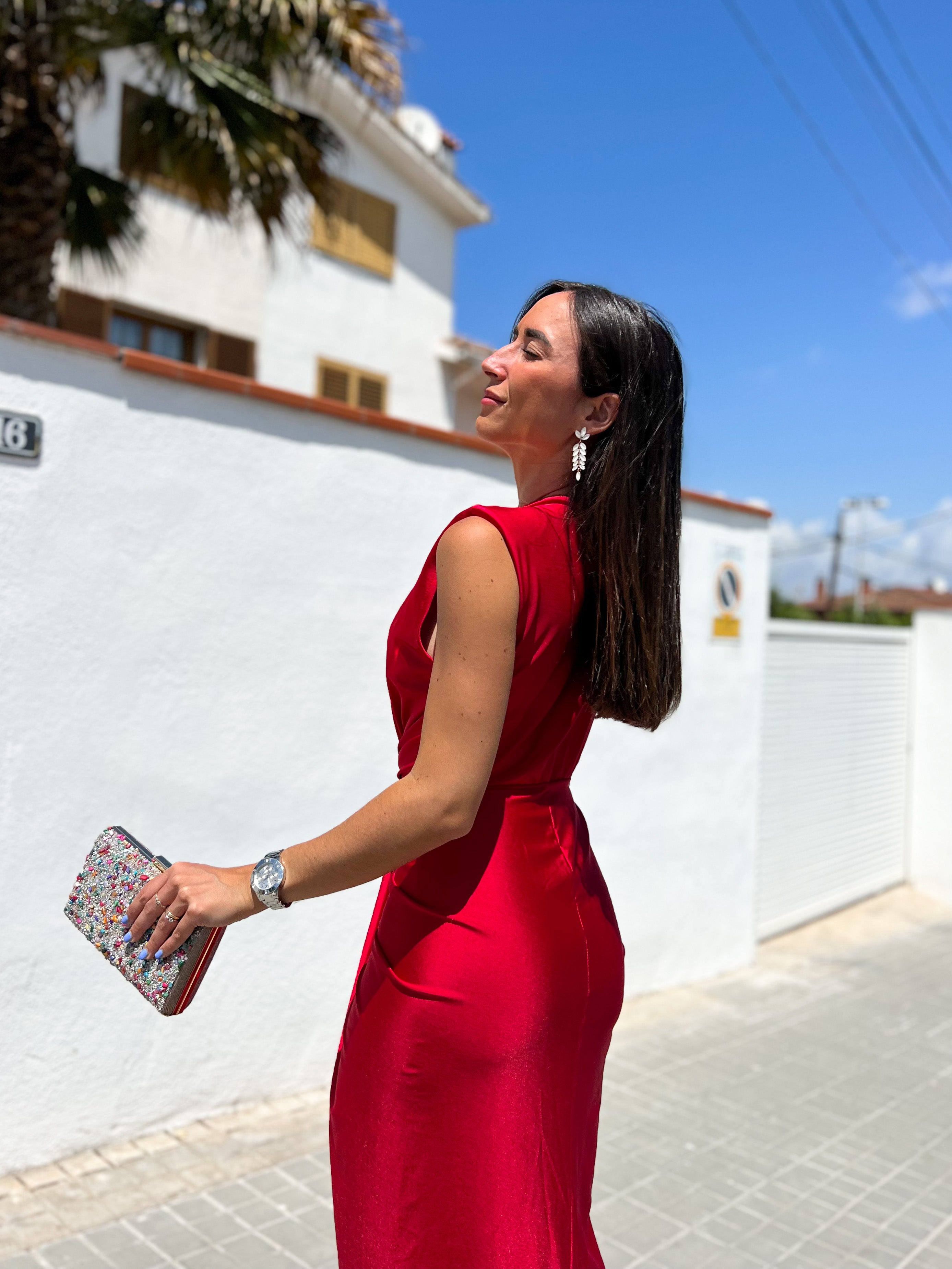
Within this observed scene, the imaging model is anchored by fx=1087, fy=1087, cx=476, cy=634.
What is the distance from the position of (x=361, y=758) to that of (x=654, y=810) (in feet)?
6.73

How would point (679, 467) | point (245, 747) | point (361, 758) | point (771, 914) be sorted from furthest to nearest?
point (771, 914), point (361, 758), point (245, 747), point (679, 467)

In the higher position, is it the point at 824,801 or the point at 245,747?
the point at 245,747

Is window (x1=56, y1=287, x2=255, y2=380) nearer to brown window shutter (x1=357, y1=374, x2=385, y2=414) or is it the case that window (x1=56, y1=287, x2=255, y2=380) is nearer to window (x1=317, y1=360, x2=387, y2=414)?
window (x1=317, y1=360, x2=387, y2=414)

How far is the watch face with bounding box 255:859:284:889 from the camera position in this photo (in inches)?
56.3

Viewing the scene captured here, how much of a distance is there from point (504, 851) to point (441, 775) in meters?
0.21

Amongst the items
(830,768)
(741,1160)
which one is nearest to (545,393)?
(741,1160)

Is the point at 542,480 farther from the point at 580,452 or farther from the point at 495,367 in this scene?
the point at 495,367

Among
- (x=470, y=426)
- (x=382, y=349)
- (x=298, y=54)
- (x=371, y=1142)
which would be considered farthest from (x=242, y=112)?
(x=470, y=426)

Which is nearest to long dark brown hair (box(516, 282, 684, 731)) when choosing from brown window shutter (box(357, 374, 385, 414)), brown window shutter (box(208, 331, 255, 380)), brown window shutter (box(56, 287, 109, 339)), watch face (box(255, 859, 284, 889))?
watch face (box(255, 859, 284, 889))

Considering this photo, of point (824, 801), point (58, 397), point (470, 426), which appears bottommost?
point (824, 801)

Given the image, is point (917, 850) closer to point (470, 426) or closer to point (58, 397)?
point (58, 397)

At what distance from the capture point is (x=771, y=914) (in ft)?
23.4

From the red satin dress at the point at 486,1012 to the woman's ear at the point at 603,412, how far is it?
0.50 ft

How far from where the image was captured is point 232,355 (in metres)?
12.1
